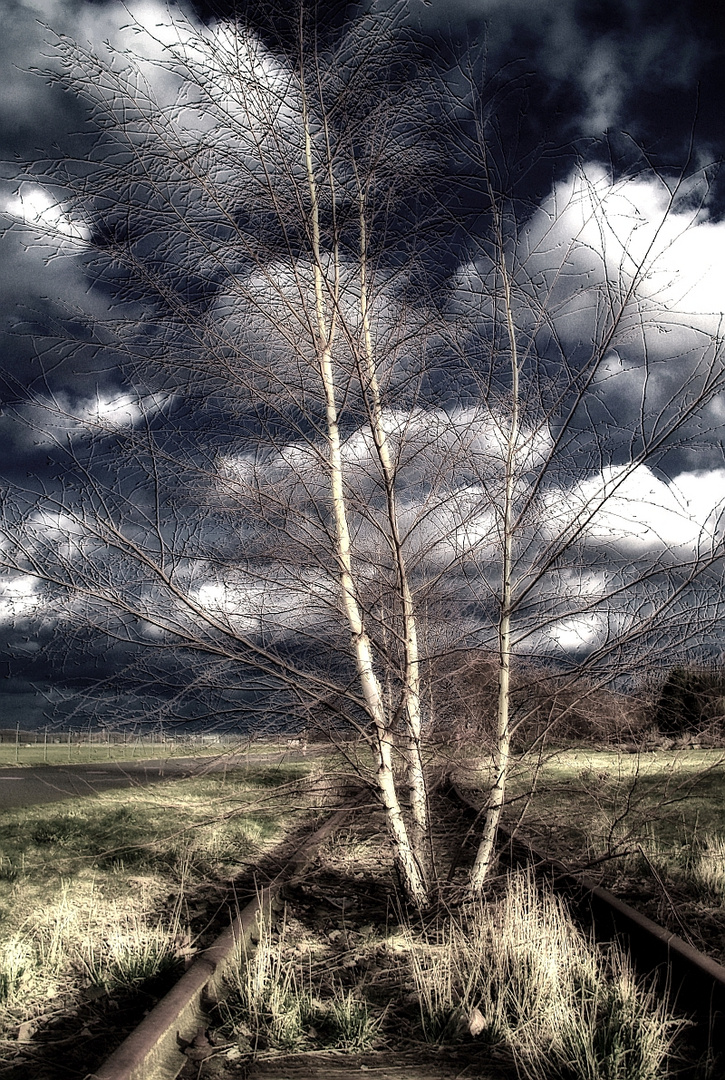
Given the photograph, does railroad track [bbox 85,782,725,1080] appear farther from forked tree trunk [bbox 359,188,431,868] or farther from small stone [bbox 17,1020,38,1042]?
forked tree trunk [bbox 359,188,431,868]

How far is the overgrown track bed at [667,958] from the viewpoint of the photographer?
3980 mm

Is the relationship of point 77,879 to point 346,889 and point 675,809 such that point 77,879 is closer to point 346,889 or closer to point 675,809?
point 346,889

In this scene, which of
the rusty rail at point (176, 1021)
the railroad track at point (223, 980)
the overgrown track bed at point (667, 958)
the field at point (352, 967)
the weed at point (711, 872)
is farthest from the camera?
the weed at point (711, 872)

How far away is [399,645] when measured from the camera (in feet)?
20.6

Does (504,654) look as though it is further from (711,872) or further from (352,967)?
(711,872)

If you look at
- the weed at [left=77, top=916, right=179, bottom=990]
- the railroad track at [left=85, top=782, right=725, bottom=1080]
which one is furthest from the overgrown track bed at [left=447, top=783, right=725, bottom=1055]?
the weed at [left=77, top=916, right=179, bottom=990]

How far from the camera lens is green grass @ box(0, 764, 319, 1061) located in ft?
15.1

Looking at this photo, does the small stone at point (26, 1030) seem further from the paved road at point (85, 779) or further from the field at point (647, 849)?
the field at point (647, 849)

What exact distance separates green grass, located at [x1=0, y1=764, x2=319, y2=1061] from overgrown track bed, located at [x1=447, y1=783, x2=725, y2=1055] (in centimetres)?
231

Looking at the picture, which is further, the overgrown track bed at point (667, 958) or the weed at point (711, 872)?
the weed at point (711, 872)

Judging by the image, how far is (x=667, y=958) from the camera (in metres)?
4.61

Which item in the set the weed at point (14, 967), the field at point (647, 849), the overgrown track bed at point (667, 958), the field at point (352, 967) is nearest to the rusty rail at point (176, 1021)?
the field at point (352, 967)

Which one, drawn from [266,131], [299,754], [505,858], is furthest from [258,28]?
[505,858]

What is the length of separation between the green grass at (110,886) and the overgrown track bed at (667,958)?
2315 millimetres
